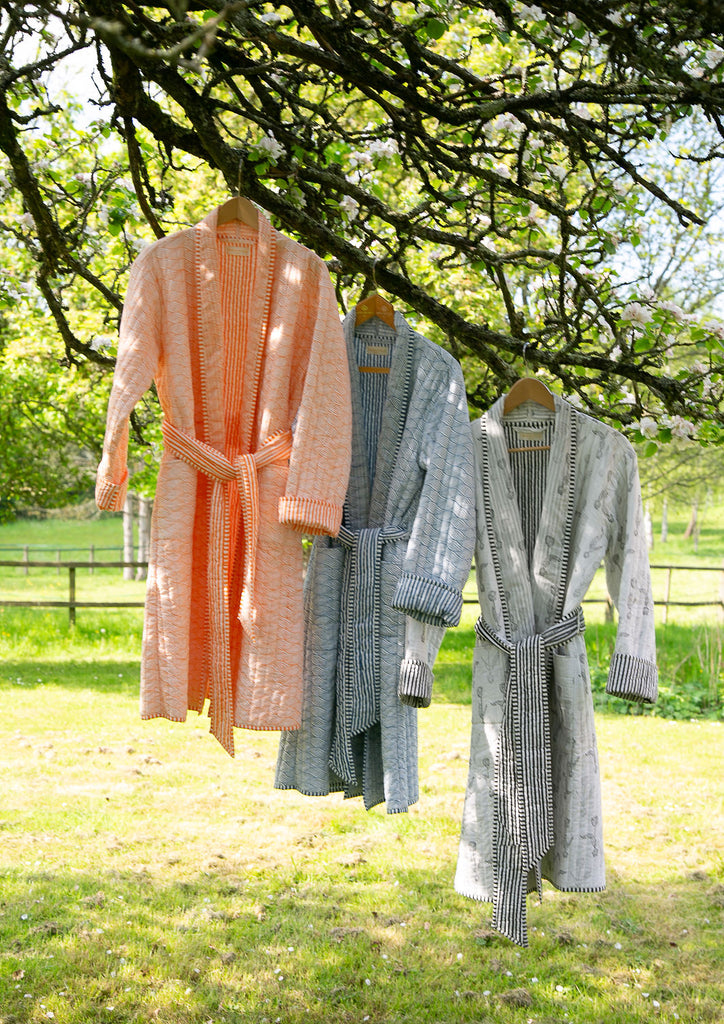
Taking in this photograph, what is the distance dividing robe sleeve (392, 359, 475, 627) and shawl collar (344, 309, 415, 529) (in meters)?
0.09

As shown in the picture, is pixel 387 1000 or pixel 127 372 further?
pixel 387 1000

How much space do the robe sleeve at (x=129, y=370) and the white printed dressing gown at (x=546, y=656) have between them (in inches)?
33.4

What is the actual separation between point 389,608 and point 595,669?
21.7 feet

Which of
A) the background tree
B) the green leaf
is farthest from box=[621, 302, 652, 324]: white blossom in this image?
the green leaf

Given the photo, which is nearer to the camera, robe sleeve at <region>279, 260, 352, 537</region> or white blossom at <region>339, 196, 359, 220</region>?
robe sleeve at <region>279, 260, 352, 537</region>

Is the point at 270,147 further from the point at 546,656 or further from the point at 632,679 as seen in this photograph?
the point at 632,679

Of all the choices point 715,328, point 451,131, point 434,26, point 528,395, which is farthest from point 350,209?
point 715,328

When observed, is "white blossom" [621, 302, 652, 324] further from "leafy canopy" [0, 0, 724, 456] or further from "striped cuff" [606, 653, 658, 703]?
"striped cuff" [606, 653, 658, 703]

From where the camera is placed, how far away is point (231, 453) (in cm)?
238

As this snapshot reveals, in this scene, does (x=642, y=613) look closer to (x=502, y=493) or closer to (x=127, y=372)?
(x=502, y=493)

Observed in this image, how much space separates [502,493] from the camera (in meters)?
2.46

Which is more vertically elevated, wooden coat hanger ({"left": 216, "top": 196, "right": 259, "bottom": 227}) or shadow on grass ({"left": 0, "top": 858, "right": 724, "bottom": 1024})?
wooden coat hanger ({"left": 216, "top": 196, "right": 259, "bottom": 227})

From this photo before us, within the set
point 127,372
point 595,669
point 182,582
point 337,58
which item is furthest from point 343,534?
point 595,669

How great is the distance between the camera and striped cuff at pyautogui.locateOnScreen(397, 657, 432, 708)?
2.20 metres
